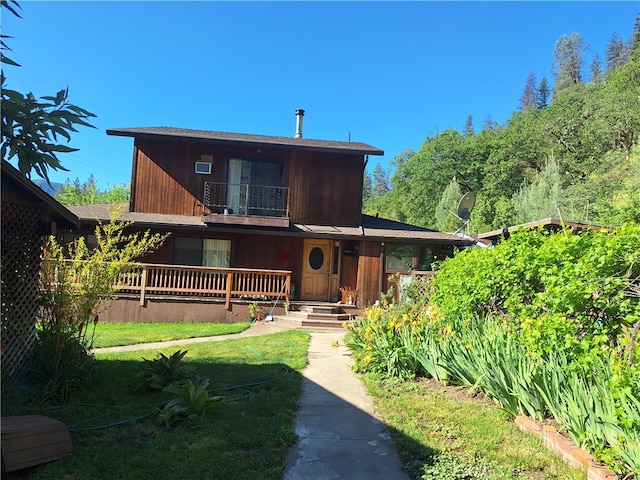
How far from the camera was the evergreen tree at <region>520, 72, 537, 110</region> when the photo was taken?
85.9 metres

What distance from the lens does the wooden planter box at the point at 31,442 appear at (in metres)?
3.17

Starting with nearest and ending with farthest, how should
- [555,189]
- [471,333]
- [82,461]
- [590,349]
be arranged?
[82,461]
[590,349]
[471,333]
[555,189]

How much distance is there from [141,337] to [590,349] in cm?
904

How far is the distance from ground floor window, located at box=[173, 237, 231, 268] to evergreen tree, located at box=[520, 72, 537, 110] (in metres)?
89.6

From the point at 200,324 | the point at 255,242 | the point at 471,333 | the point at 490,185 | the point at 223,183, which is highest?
the point at 490,185

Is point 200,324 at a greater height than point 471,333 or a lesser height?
lesser

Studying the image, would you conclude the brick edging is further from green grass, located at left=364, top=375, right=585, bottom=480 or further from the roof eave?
the roof eave

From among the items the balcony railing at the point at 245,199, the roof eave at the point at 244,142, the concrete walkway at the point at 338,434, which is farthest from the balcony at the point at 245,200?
the concrete walkway at the point at 338,434

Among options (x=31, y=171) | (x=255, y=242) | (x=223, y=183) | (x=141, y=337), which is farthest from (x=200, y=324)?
(x=31, y=171)

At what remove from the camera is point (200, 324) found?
40.0ft

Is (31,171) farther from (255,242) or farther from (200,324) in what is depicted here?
(255,242)

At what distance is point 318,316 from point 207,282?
3823 mm

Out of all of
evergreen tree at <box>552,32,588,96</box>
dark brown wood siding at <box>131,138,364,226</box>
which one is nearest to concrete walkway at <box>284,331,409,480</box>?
dark brown wood siding at <box>131,138,364,226</box>

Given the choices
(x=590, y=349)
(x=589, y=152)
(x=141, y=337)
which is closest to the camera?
(x=590, y=349)
